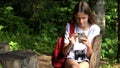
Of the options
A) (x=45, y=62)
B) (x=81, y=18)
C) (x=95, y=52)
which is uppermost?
(x=81, y=18)

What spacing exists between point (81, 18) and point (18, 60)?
3.56ft

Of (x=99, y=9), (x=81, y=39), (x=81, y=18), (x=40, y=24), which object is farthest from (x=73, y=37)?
(x=40, y=24)

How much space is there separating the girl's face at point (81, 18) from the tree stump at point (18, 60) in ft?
2.68

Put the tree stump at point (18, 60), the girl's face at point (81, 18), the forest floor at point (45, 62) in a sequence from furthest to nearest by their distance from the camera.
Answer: the forest floor at point (45, 62), the girl's face at point (81, 18), the tree stump at point (18, 60)

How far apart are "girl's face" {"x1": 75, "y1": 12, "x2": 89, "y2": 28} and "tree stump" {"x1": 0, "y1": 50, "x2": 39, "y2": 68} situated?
0.82 metres

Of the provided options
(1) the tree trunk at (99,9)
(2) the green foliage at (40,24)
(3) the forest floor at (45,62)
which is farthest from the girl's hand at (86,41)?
(1) the tree trunk at (99,9)

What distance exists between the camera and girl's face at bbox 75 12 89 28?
14.2ft

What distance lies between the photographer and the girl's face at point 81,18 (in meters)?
4.32

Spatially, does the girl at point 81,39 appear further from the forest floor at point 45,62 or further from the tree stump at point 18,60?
the forest floor at point 45,62

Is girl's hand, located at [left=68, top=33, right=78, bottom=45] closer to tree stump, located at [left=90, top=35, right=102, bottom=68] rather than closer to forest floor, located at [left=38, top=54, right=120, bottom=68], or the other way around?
tree stump, located at [left=90, top=35, right=102, bottom=68]

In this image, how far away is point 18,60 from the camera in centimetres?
385

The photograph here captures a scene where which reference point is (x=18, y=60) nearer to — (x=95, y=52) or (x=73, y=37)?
(x=73, y=37)

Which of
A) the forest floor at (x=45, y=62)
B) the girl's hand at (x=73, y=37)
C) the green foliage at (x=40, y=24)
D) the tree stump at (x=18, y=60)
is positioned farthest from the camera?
the green foliage at (x=40, y=24)

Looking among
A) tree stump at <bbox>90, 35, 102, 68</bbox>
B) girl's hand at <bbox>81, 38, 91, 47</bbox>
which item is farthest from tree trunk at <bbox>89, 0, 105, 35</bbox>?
girl's hand at <bbox>81, 38, 91, 47</bbox>
